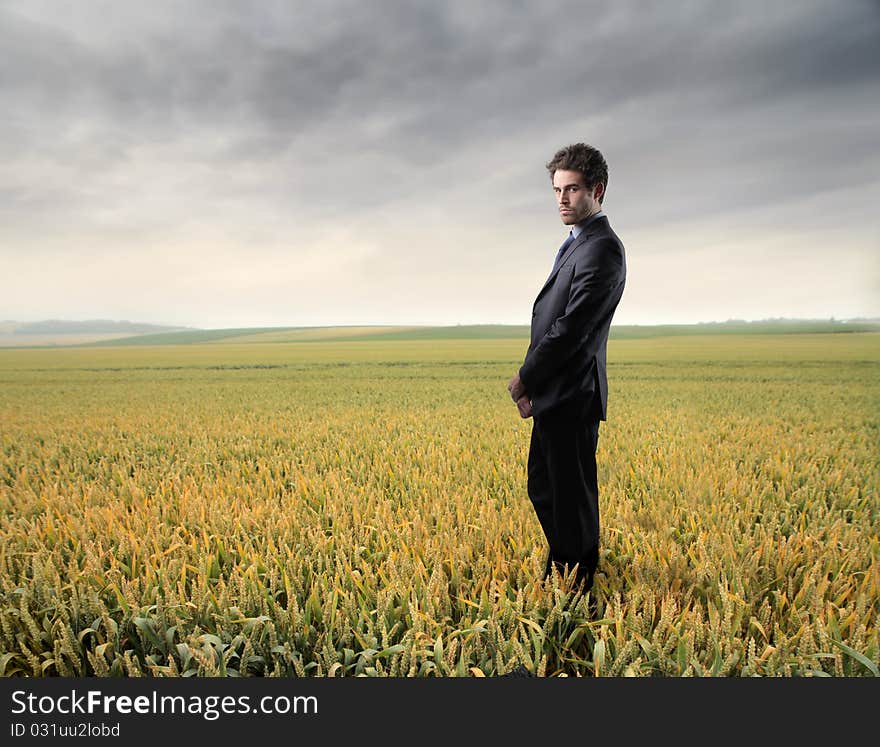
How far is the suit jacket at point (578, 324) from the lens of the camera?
2.01 m

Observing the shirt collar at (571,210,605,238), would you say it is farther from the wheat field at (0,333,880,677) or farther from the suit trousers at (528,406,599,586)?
the wheat field at (0,333,880,677)

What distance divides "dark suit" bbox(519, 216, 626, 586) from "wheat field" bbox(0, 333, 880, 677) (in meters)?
0.29

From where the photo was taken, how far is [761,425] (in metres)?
7.41

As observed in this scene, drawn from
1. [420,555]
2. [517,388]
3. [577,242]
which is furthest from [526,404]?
[420,555]

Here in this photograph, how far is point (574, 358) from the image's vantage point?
6.90 feet

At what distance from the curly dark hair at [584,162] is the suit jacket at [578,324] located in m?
0.20

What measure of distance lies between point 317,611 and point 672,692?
4.96 ft

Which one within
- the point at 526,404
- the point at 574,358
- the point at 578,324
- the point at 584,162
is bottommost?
the point at 526,404

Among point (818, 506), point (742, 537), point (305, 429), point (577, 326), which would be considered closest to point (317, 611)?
point (577, 326)

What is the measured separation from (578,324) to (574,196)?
615mm

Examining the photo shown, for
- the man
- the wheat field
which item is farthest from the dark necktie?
the wheat field

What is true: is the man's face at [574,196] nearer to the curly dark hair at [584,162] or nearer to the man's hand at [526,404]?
the curly dark hair at [584,162]

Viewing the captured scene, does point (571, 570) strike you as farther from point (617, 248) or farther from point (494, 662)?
point (617, 248)

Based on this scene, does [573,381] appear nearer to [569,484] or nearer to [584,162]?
[569,484]
